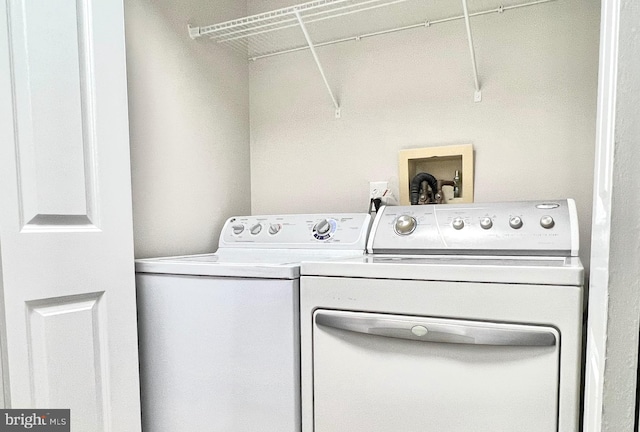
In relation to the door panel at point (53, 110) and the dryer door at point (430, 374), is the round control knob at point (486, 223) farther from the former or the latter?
the door panel at point (53, 110)

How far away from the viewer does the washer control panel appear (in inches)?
57.0

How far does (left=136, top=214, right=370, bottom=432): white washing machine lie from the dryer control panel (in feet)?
1.39

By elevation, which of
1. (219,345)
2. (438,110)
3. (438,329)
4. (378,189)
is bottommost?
(219,345)

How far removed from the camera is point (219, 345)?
1126 millimetres

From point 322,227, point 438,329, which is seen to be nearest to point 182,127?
point 322,227

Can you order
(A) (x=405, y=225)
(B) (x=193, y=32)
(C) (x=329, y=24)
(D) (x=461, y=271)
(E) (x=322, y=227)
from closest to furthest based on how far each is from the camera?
1. (D) (x=461, y=271)
2. (A) (x=405, y=225)
3. (E) (x=322, y=227)
4. (B) (x=193, y=32)
5. (C) (x=329, y=24)

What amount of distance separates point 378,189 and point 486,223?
0.55 meters

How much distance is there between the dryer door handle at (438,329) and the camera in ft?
2.69

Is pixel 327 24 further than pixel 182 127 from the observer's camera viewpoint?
Yes

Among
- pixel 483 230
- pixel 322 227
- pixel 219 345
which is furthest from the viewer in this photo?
pixel 322 227

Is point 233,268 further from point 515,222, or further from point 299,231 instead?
point 515,222

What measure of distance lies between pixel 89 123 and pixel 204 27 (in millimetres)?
755

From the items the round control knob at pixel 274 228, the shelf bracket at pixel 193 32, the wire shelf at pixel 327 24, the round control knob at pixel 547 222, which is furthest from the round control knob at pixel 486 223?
the shelf bracket at pixel 193 32

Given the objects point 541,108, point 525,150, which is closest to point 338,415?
point 525,150
